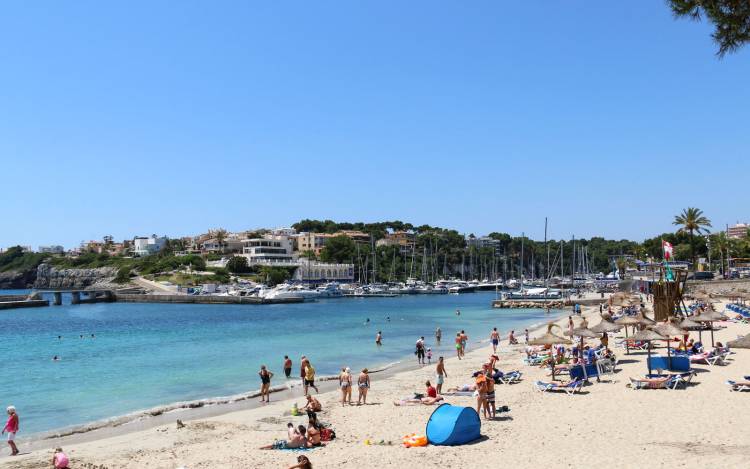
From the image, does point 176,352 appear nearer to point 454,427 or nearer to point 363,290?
point 454,427

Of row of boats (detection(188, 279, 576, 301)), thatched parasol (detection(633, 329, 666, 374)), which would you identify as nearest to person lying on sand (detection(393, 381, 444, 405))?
thatched parasol (detection(633, 329, 666, 374))

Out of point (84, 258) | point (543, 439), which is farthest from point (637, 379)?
point (84, 258)

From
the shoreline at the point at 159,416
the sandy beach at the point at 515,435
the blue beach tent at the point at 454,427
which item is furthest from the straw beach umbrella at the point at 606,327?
the blue beach tent at the point at 454,427

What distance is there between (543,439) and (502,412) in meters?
2.91

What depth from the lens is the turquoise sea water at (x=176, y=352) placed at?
24.5 meters

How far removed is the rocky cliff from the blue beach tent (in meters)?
154

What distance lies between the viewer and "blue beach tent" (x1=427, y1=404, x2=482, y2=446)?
44.5 ft

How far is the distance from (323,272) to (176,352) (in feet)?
346

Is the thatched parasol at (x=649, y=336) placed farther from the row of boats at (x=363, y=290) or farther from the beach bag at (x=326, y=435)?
the row of boats at (x=363, y=290)

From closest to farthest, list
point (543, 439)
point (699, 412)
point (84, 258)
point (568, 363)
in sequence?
1. point (543, 439)
2. point (699, 412)
3. point (568, 363)
4. point (84, 258)

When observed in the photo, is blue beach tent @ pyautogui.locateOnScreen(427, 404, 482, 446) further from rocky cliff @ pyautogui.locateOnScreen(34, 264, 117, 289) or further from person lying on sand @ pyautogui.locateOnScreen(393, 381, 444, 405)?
rocky cliff @ pyautogui.locateOnScreen(34, 264, 117, 289)

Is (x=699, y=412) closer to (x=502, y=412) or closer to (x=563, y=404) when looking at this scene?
(x=563, y=404)

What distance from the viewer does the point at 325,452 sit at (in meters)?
14.0

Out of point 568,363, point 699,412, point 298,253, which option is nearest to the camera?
point 699,412
